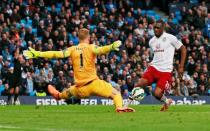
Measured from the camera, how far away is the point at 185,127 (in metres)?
13.7

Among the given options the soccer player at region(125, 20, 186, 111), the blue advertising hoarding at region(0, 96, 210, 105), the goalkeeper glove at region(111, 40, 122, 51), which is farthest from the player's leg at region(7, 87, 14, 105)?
the goalkeeper glove at region(111, 40, 122, 51)

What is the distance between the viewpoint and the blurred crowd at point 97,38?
3259cm

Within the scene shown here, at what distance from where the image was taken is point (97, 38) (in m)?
36.1

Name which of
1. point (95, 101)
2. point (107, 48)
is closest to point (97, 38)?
point (95, 101)

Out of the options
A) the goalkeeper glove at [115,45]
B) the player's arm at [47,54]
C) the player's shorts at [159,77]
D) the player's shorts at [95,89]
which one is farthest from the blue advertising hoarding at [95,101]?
the goalkeeper glove at [115,45]

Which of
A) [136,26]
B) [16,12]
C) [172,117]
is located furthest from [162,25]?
[136,26]

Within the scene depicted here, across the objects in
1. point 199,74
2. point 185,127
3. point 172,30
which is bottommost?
point 185,127

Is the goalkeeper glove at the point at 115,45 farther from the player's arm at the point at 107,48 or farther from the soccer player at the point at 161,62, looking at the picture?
the soccer player at the point at 161,62

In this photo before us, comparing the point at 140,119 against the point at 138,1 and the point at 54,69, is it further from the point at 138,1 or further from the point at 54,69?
the point at 138,1

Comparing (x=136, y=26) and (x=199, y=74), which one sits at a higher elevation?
(x=136, y=26)

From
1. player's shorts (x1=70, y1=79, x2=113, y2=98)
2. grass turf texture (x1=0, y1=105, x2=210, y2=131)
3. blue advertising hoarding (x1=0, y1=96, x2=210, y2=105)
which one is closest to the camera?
grass turf texture (x1=0, y1=105, x2=210, y2=131)

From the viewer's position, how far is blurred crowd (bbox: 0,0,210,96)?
32.6 meters

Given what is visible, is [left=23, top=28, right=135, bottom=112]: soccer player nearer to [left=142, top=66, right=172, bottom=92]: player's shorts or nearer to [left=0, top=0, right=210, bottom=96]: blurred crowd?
[left=142, top=66, right=172, bottom=92]: player's shorts

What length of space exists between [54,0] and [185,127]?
2565 cm
